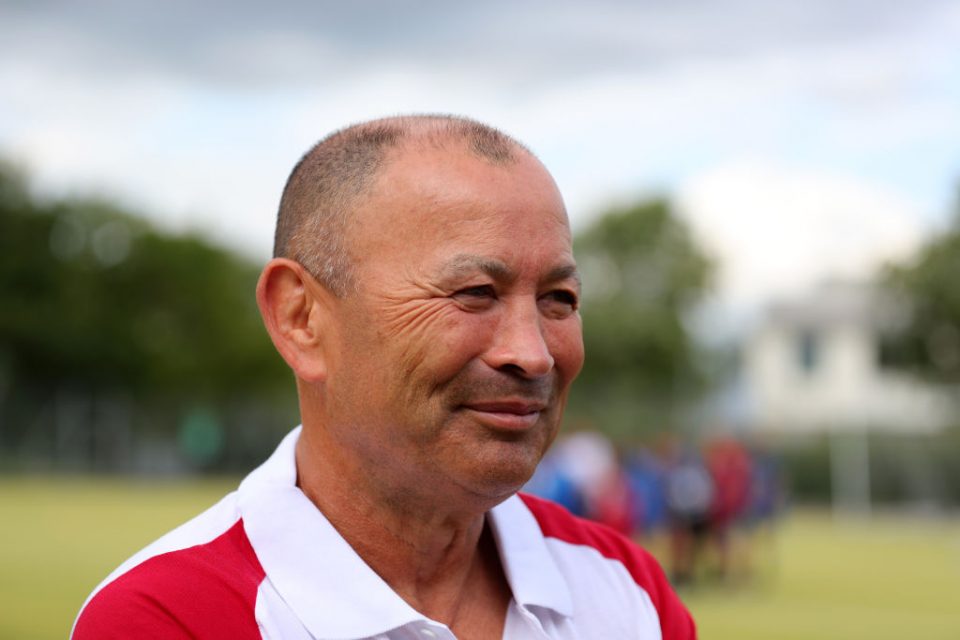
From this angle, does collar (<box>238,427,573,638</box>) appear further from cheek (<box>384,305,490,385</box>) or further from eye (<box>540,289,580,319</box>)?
eye (<box>540,289,580,319</box>)

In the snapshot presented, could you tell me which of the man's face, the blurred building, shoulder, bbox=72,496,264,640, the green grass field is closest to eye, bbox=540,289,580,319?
the man's face

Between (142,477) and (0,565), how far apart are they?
2573cm

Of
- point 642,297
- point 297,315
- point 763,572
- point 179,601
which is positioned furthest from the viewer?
point 642,297

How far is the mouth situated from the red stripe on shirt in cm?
39

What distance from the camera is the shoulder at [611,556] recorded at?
211 centimetres

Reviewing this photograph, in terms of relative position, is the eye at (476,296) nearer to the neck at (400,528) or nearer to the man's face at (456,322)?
the man's face at (456,322)

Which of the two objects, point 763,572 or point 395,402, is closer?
point 395,402

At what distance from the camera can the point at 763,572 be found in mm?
18281

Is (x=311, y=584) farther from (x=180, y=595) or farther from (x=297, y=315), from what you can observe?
(x=297, y=315)

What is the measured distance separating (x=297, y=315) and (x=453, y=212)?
32cm

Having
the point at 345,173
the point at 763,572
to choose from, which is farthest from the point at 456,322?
the point at 763,572

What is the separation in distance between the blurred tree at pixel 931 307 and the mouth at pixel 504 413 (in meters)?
40.6

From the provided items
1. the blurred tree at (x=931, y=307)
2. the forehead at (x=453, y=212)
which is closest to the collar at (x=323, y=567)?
the forehead at (x=453, y=212)

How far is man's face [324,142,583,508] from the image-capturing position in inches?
69.1
